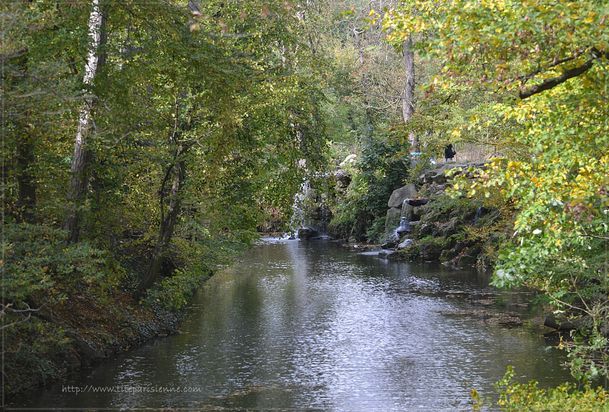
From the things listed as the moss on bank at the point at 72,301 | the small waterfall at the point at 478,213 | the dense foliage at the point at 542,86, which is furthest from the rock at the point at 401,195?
the dense foliage at the point at 542,86

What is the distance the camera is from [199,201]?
2045 cm

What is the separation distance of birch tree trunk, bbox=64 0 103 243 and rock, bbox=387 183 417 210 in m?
27.1

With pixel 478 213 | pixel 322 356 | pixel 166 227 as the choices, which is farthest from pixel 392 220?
pixel 322 356

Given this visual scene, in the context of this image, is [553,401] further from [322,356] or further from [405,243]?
[405,243]

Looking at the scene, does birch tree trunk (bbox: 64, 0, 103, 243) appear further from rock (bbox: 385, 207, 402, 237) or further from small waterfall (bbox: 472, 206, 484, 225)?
rock (bbox: 385, 207, 402, 237)

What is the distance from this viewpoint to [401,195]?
140 feet

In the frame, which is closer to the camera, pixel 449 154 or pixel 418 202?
pixel 418 202

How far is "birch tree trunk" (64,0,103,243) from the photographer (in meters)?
15.3

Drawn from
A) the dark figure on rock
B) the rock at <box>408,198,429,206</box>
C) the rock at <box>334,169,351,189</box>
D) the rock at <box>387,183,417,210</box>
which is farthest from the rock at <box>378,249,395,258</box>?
the rock at <box>334,169,351,189</box>

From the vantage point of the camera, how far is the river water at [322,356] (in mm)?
14320

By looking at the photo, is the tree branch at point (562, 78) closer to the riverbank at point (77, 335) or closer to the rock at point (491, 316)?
the riverbank at point (77, 335)

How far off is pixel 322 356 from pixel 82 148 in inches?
275

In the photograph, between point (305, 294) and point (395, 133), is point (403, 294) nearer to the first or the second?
point (305, 294)

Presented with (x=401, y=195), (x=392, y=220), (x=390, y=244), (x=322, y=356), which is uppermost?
(x=401, y=195)
